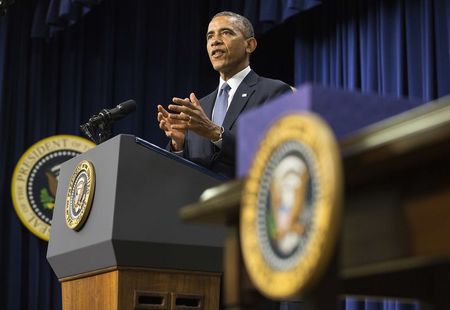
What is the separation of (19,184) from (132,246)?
355 cm

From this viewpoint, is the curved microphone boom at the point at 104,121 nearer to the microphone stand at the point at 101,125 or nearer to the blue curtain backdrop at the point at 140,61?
the microphone stand at the point at 101,125

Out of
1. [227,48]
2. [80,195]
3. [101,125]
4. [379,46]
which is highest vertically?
[379,46]

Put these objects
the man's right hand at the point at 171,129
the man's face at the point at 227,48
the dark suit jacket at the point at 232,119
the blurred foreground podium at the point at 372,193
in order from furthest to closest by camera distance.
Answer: the man's face at the point at 227,48 → the dark suit jacket at the point at 232,119 → the man's right hand at the point at 171,129 → the blurred foreground podium at the point at 372,193

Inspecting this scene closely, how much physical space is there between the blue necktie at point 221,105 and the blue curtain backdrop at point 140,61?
6.66 ft

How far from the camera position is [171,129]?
2801 mm

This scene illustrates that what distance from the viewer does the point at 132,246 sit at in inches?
Result: 100

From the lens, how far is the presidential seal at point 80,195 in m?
2.72

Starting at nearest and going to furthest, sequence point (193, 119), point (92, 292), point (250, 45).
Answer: point (193, 119) → point (92, 292) → point (250, 45)

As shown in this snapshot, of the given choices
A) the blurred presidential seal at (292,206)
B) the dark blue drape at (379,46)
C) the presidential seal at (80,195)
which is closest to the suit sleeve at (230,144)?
the presidential seal at (80,195)

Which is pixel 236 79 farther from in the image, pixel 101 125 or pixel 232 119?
pixel 101 125

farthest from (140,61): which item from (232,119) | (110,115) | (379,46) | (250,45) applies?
(232,119)

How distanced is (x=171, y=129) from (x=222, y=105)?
0.43 m

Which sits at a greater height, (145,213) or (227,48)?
(227,48)

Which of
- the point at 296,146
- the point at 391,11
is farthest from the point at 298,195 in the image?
the point at 391,11
